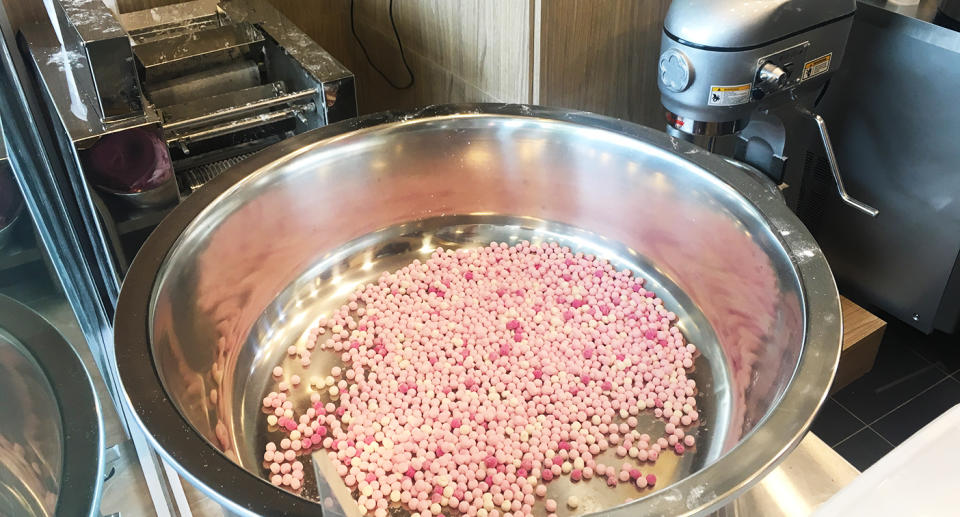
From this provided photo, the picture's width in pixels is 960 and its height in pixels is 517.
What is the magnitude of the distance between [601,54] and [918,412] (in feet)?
3.73

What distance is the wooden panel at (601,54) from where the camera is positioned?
4.43 ft

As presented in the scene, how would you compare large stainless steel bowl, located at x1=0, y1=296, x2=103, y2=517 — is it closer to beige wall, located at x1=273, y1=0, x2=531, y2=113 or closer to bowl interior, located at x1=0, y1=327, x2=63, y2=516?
bowl interior, located at x1=0, y1=327, x2=63, y2=516

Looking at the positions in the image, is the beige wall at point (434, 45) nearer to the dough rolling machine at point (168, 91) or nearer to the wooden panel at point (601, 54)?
the wooden panel at point (601, 54)

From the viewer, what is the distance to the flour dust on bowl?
80 cm

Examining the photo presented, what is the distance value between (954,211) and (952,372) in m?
0.45

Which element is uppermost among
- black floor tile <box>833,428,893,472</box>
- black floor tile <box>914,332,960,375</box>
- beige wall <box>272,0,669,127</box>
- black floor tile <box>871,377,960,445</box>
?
beige wall <box>272,0,669,127</box>

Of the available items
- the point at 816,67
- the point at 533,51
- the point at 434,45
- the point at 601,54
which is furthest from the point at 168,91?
the point at 816,67

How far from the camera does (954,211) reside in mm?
1667

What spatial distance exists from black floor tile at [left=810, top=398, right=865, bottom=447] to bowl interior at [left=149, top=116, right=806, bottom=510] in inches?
31.4

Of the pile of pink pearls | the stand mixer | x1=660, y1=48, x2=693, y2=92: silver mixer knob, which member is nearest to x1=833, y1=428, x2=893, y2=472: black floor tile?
the stand mixer

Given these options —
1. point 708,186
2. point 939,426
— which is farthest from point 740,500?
point 708,186

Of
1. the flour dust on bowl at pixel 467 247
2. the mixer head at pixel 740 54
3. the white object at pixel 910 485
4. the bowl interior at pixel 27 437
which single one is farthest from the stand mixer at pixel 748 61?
the bowl interior at pixel 27 437

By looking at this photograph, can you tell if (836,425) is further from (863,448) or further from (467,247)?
(467,247)

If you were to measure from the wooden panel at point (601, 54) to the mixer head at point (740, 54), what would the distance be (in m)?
0.17
